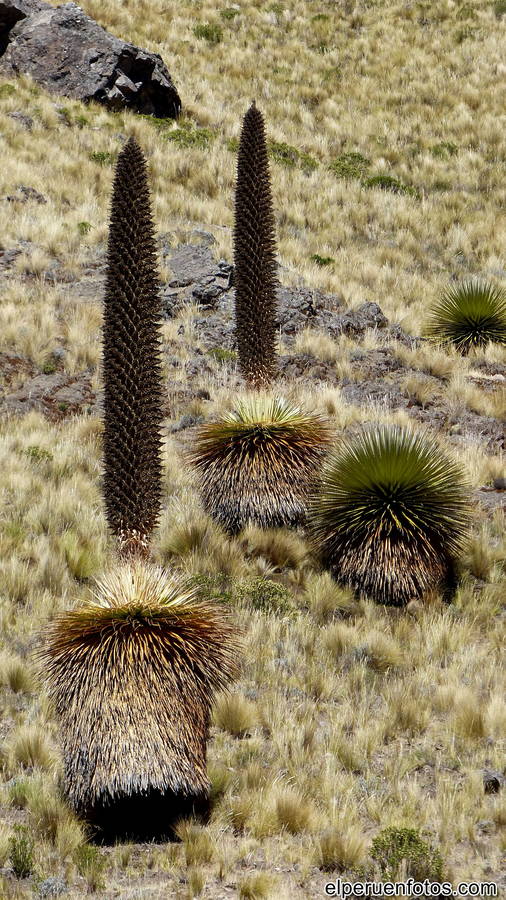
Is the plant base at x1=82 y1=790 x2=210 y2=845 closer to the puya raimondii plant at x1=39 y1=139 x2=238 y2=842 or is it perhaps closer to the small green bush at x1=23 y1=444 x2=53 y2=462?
the puya raimondii plant at x1=39 y1=139 x2=238 y2=842

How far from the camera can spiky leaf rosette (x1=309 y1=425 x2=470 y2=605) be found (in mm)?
6977

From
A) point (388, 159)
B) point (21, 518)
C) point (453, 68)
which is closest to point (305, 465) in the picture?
point (21, 518)

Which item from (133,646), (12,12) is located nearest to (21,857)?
(133,646)

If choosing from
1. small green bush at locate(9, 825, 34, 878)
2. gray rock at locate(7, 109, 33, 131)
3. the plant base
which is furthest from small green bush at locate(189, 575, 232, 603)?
gray rock at locate(7, 109, 33, 131)

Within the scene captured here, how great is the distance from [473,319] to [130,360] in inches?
388

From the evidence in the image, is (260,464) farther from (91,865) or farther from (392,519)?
(91,865)

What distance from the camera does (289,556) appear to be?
7.61 meters

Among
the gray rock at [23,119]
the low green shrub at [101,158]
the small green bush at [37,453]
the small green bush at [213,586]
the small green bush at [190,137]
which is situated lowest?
the small green bush at [37,453]

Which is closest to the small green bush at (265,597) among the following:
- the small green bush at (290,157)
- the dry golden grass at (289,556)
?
the dry golden grass at (289,556)

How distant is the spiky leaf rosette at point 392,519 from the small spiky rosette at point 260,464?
1.32 feet

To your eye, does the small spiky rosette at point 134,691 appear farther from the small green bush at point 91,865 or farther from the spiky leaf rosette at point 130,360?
the spiky leaf rosette at point 130,360

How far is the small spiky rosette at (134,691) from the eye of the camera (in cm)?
408

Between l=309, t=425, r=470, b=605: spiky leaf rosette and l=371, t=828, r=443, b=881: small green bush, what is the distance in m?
2.86

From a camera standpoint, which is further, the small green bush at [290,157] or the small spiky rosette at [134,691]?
the small green bush at [290,157]
